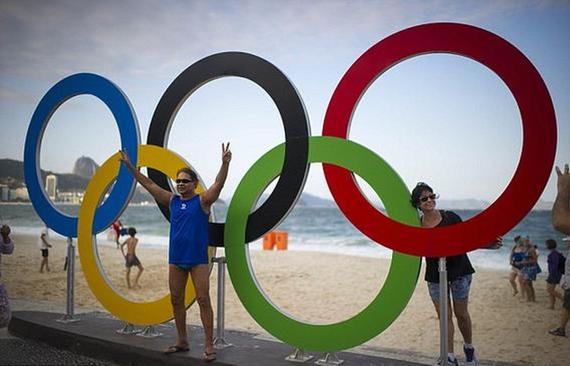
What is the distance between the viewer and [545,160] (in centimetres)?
345

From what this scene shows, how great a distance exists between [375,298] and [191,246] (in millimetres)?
1613

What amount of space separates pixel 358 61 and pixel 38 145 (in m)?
4.25

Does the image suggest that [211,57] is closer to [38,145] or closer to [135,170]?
[135,170]

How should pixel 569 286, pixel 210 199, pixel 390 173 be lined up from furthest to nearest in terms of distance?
pixel 569 286 < pixel 210 199 < pixel 390 173

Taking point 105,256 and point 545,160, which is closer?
point 545,160

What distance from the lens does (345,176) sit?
4156 mm

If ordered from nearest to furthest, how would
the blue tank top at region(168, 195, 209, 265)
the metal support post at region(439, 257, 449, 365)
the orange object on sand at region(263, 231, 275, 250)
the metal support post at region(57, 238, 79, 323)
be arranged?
the metal support post at region(439, 257, 449, 365), the blue tank top at region(168, 195, 209, 265), the metal support post at region(57, 238, 79, 323), the orange object on sand at region(263, 231, 275, 250)

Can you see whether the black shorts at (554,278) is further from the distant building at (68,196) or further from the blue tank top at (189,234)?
the distant building at (68,196)

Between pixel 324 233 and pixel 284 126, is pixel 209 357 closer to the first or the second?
pixel 284 126

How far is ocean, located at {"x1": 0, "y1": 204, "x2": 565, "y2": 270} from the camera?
2670 centimetres

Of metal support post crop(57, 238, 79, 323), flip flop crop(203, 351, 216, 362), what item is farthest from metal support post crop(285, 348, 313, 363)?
metal support post crop(57, 238, 79, 323)

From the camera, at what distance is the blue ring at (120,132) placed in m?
5.26

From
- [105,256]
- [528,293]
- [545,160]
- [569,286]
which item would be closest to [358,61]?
[545,160]

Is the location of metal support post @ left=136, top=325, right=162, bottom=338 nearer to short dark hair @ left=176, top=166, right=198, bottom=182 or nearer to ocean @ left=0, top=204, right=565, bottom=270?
short dark hair @ left=176, top=166, right=198, bottom=182
